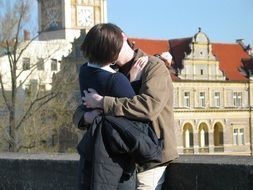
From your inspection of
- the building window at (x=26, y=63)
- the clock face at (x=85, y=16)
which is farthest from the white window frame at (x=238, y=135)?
the building window at (x=26, y=63)

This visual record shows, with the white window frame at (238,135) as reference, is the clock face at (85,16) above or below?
above

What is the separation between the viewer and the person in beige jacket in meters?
3.66

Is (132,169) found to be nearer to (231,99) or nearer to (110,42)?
(110,42)

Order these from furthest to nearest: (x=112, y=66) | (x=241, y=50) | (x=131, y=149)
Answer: (x=241, y=50), (x=112, y=66), (x=131, y=149)

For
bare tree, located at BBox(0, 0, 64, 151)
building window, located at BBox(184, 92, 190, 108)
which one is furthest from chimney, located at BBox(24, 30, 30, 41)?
building window, located at BBox(184, 92, 190, 108)

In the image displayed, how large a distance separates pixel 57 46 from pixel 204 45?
1672 cm

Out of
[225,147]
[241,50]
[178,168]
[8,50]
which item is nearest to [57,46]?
[8,50]

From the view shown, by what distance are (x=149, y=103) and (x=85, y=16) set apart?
218ft

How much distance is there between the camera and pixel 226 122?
203ft

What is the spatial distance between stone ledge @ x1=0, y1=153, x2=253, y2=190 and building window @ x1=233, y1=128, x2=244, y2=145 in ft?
187

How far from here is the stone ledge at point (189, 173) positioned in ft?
13.4

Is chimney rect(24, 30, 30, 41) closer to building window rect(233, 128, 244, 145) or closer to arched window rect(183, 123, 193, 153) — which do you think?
arched window rect(183, 123, 193, 153)

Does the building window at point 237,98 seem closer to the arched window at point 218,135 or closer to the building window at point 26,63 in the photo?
the arched window at point 218,135

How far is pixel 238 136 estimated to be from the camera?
203 feet
